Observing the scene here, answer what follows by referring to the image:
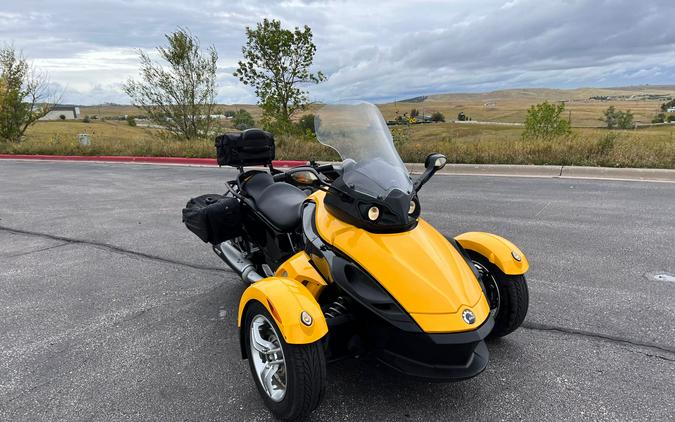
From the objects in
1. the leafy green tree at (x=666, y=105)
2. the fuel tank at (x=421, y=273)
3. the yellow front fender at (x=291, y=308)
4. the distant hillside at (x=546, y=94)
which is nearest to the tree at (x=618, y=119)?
the leafy green tree at (x=666, y=105)

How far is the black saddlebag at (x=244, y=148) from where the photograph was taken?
431cm

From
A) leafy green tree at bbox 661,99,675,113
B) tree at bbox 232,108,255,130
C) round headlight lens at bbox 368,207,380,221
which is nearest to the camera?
round headlight lens at bbox 368,207,380,221

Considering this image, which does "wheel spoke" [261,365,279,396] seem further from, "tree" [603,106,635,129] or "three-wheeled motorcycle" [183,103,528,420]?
"tree" [603,106,635,129]

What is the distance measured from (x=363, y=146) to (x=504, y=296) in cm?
138

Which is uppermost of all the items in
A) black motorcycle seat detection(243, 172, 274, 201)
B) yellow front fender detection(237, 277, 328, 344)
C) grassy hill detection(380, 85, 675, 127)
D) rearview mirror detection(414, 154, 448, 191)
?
grassy hill detection(380, 85, 675, 127)

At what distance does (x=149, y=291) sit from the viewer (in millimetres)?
4230

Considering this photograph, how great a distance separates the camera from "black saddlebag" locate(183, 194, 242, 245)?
377 cm

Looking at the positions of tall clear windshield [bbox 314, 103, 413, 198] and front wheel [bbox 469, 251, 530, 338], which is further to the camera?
front wheel [bbox 469, 251, 530, 338]

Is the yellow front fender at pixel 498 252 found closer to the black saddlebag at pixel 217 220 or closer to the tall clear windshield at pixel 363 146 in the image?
the tall clear windshield at pixel 363 146

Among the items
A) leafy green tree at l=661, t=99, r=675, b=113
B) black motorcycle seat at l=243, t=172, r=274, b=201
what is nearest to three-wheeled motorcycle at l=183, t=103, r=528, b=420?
black motorcycle seat at l=243, t=172, r=274, b=201

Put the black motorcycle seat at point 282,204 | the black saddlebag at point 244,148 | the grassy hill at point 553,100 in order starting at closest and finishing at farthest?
the black motorcycle seat at point 282,204 < the black saddlebag at point 244,148 < the grassy hill at point 553,100

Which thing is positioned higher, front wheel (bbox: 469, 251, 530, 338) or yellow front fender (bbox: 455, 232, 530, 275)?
Answer: yellow front fender (bbox: 455, 232, 530, 275)

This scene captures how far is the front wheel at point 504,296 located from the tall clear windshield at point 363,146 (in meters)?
0.89

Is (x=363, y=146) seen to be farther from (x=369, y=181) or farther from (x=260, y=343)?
(x=260, y=343)
